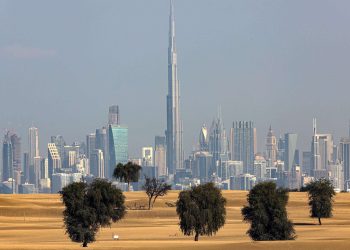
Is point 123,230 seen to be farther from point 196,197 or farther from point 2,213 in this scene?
point 2,213

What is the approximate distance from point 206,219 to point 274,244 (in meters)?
15.2

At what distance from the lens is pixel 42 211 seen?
137 m

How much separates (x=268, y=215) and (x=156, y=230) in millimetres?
18403

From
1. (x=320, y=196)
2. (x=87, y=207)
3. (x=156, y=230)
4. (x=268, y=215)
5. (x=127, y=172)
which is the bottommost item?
(x=156, y=230)

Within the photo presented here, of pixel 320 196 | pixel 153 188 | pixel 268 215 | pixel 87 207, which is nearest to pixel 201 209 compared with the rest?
pixel 268 215

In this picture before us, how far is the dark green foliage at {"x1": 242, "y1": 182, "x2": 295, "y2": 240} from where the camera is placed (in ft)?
300

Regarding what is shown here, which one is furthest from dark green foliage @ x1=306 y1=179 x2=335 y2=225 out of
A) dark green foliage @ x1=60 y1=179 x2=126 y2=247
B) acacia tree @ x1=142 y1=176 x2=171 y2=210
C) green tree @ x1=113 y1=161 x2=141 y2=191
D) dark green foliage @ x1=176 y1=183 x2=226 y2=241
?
dark green foliage @ x1=60 y1=179 x2=126 y2=247

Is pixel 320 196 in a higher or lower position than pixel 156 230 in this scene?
higher

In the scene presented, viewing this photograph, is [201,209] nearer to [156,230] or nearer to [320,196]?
[156,230]

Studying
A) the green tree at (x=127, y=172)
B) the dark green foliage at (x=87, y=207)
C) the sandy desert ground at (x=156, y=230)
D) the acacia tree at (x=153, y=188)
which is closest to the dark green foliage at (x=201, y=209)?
the sandy desert ground at (x=156, y=230)

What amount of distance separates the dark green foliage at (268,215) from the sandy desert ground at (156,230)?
138 centimetres

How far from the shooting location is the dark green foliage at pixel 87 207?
297ft

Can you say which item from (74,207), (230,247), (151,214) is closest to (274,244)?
(230,247)

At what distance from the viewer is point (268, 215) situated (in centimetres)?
9175
